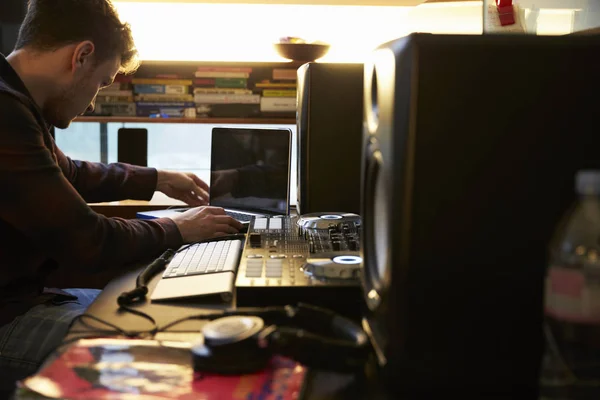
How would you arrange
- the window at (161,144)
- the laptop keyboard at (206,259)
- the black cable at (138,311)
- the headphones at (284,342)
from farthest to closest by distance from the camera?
the window at (161,144) → the laptop keyboard at (206,259) → the black cable at (138,311) → the headphones at (284,342)

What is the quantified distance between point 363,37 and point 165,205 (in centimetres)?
113

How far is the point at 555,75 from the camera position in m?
0.64

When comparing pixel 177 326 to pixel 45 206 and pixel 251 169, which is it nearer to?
pixel 45 206

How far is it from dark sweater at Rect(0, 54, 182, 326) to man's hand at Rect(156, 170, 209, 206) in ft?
1.65

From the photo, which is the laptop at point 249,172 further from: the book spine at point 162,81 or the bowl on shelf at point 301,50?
the book spine at point 162,81

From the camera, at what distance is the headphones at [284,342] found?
711 millimetres

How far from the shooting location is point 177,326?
89 cm

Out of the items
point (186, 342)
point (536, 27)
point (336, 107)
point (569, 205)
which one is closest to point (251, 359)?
point (186, 342)

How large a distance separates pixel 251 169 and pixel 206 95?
1032 millimetres

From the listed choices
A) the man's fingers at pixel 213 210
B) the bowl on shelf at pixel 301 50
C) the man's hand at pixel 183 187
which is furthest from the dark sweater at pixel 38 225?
the bowl on shelf at pixel 301 50

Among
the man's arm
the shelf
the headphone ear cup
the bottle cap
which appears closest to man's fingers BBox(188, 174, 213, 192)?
the man's arm

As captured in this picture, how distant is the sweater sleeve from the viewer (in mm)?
1195

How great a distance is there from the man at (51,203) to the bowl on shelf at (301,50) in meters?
0.87

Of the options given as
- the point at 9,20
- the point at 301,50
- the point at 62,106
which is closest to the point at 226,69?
the point at 301,50
